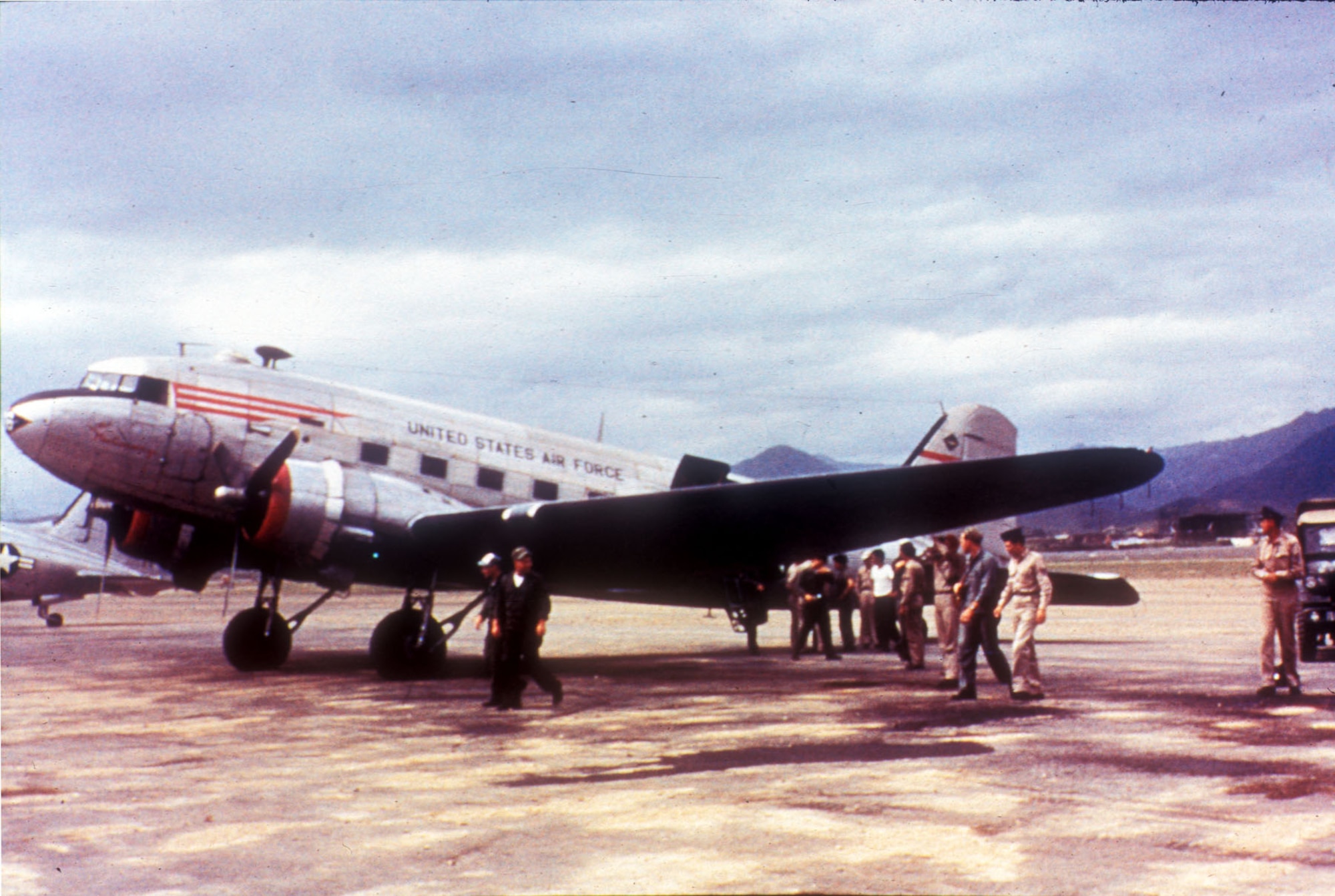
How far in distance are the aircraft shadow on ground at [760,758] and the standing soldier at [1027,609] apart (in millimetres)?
2862

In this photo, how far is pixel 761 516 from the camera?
1229 cm

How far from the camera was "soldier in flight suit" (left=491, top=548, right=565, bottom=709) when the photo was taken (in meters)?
10.0

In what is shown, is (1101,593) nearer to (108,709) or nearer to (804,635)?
(804,635)

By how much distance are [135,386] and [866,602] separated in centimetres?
1184

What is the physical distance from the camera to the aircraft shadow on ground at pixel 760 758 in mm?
6629

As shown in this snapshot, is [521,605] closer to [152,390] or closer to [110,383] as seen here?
[152,390]

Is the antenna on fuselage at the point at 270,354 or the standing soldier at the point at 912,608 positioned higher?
the antenna on fuselage at the point at 270,354

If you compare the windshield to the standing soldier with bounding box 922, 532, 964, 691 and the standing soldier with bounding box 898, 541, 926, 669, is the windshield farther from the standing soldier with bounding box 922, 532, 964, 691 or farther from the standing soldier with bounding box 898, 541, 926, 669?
the standing soldier with bounding box 922, 532, 964, 691

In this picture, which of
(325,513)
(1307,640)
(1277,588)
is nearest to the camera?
(1277,588)

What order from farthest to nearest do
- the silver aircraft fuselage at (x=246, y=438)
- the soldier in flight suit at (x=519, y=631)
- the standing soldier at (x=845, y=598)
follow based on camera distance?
1. the standing soldier at (x=845, y=598)
2. the silver aircraft fuselage at (x=246, y=438)
3. the soldier in flight suit at (x=519, y=631)

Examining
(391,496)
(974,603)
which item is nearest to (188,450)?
(391,496)

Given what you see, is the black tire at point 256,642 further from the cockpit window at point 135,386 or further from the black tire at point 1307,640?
the black tire at point 1307,640

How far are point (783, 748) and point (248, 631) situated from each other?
867 centimetres

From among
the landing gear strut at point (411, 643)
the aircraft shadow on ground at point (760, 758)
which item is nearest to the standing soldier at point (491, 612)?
the landing gear strut at point (411, 643)
